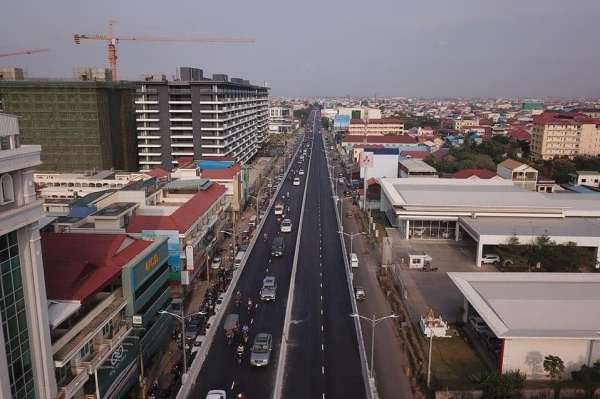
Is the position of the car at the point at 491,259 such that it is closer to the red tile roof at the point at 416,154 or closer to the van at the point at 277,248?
the van at the point at 277,248

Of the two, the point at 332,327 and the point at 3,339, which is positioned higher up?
the point at 3,339

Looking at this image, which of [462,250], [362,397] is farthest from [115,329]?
[462,250]

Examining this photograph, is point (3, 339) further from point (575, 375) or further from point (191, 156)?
point (191, 156)

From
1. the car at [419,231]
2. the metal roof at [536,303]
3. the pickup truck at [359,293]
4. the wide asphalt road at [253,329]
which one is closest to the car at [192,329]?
the wide asphalt road at [253,329]

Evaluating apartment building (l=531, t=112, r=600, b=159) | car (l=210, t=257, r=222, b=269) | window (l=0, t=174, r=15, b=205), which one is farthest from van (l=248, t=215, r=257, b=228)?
apartment building (l=531, t=112, r=600, b=159)

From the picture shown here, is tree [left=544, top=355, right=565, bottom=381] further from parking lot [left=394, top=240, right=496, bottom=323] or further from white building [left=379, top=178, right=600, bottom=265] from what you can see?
white building [left=379, top=178, right=600, bottom=265]

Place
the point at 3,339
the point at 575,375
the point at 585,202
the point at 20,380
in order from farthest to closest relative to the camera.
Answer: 1. the point at 585,202
2. the point at 575,375
3. the point at 20,380
4. the point at 3,339
